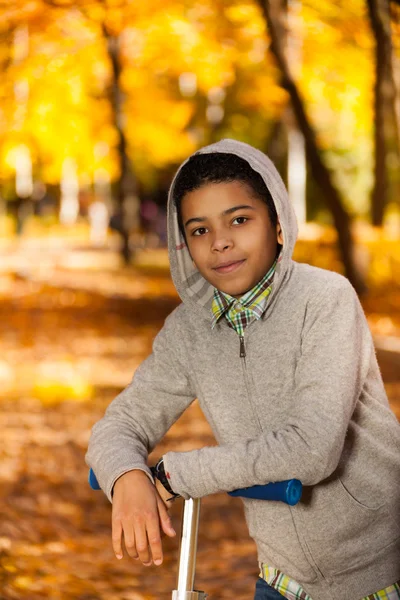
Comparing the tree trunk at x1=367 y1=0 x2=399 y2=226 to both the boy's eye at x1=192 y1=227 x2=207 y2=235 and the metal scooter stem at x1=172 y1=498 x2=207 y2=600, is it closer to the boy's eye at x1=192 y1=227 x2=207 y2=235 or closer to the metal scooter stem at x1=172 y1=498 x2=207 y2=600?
the boy's eye at x1=192 y1=227 x2=207 y2=235

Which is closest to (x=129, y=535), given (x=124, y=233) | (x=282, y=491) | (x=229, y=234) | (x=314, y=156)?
(x=282, y=491)

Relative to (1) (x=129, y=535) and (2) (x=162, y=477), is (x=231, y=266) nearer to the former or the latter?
(2) (x=162, y=477)

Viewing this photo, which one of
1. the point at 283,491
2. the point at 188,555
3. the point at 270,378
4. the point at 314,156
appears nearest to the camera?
the point at 283,491

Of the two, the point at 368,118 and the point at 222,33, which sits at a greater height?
the point at 368,118

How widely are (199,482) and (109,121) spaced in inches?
810

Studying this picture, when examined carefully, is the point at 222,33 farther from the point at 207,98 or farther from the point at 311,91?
the point at 207,98

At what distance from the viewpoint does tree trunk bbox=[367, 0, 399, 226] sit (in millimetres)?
7402

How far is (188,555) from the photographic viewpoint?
74.0 inches

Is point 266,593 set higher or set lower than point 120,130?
lower

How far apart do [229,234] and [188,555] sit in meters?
0.75

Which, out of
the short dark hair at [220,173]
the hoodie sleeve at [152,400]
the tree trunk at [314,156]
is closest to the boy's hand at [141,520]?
the hoodie sleeve at [152,400]

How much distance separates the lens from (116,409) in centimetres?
226

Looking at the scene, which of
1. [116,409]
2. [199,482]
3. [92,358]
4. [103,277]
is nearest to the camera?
[199,482]

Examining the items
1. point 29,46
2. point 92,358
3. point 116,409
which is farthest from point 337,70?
point 116,409
